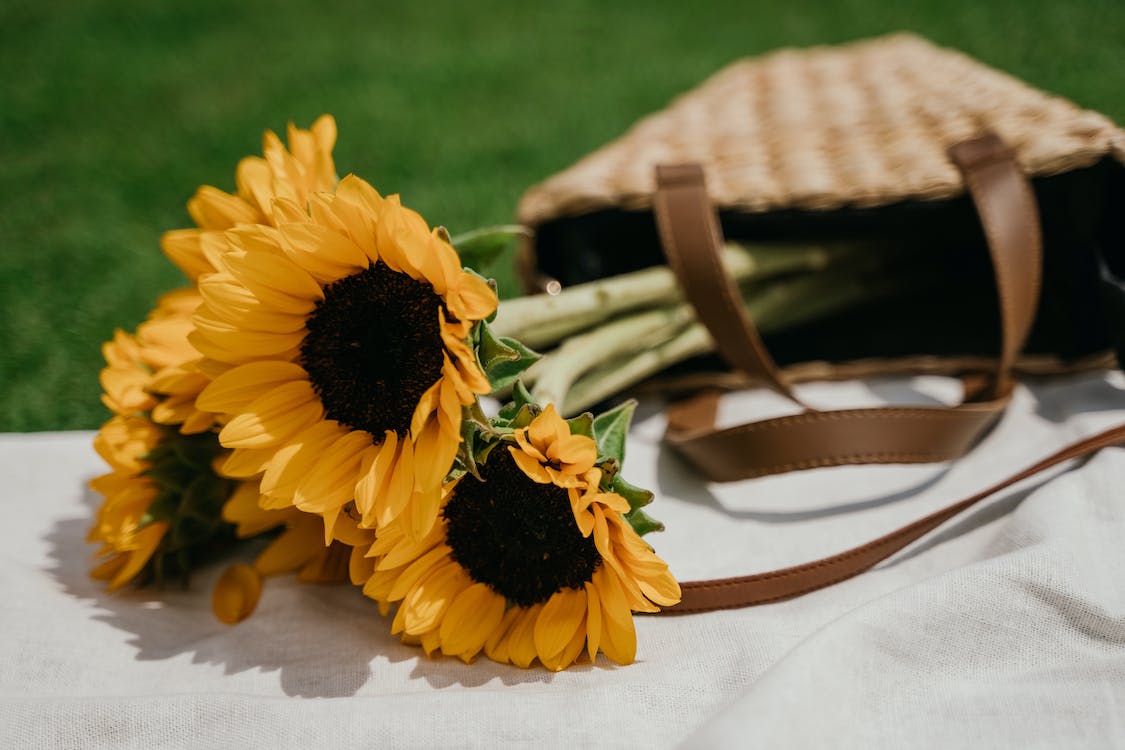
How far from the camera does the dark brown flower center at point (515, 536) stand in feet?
3.23

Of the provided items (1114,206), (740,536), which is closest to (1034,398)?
(1114,206)

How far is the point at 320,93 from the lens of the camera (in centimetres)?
302

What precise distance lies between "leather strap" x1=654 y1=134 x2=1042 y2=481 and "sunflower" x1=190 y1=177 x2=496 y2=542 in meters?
0.56

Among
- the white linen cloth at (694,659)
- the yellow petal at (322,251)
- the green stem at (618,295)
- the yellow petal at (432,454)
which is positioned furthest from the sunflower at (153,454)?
the green stem at (618,295)

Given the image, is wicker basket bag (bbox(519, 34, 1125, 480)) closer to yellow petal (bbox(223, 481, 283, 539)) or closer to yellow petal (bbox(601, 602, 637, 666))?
yellow petal (bbox(601, 602, 637, 666))

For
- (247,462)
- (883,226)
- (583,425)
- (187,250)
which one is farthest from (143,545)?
(883,226)

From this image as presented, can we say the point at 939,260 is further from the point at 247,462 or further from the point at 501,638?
the point at 247,462

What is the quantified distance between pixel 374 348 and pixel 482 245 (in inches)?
9.0

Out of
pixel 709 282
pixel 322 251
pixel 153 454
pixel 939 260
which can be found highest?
pixel 322 251

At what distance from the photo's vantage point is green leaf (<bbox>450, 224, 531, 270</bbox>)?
1.12m

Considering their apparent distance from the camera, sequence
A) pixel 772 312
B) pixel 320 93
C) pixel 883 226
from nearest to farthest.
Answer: pixel 883 226
pixel 772 312
pixel 320 93

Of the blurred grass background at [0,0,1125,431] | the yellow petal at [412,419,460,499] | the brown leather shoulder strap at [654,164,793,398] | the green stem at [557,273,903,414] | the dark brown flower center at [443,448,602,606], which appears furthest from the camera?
the blurred grass background at [0,0,1125,431]

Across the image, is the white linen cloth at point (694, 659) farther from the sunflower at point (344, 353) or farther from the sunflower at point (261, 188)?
the sunflower at point (261, 188)

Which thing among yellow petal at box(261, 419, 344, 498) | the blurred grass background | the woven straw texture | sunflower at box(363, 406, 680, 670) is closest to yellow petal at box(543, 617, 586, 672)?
sunflower at box(363, 406, 680, 670)
